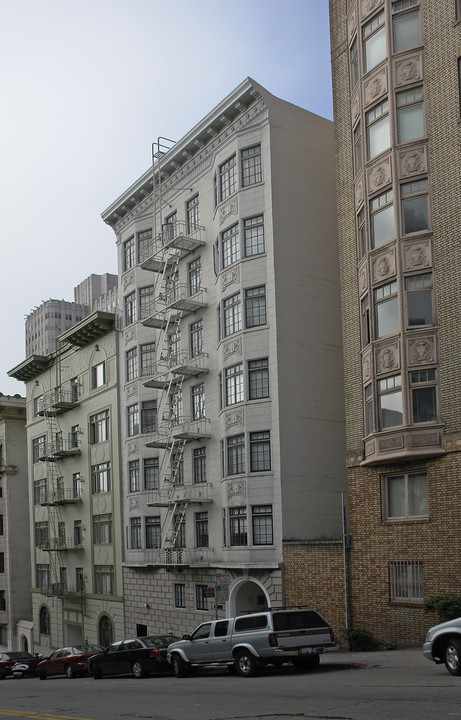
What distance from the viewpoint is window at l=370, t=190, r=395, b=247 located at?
85.5 feet

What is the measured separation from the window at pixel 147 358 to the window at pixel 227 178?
31.3ft

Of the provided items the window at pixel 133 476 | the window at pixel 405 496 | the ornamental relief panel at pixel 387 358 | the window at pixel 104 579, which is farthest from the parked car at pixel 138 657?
the window at pixel 104 579

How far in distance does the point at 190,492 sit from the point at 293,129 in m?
16.0

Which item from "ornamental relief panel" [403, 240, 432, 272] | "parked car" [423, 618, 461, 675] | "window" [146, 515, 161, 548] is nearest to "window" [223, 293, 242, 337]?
"ornamental relief panel" [403, 240, 432, 272]

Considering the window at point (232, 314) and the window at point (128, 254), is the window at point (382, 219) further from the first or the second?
the window at point (128, 254)

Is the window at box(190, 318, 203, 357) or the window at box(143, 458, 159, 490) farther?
the window at box(143, 458, 159, 490)

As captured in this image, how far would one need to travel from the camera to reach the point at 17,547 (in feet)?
201

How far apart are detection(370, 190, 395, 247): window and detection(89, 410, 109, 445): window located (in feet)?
75.4

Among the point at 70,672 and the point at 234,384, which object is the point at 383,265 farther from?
the point at 70,672

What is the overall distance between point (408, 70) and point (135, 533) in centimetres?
2589

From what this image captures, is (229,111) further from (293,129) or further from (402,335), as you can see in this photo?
(402,335)

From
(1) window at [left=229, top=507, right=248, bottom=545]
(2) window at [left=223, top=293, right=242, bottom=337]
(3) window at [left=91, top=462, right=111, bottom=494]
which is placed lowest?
(1) window at [left=229, top=507, right=248, bottom=545]

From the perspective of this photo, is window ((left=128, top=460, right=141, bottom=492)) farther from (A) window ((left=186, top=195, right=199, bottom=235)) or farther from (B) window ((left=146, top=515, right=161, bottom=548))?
(A) window ((left=186, top=195, right=199, bottom=235))

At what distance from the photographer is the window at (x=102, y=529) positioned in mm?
44656
